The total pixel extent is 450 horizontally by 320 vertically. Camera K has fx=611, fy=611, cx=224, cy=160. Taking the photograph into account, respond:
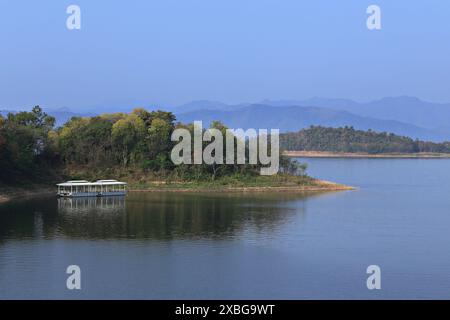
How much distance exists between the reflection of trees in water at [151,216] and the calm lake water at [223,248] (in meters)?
0.08

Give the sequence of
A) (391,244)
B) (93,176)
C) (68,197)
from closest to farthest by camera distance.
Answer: (391,244)
(68,197)
(93,176)

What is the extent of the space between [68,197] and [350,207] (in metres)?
25.1

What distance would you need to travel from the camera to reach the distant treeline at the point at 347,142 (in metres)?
177

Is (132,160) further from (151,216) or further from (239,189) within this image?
(151,216)

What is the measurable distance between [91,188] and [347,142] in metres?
127

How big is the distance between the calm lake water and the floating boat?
11.7 feet

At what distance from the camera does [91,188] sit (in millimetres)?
59844

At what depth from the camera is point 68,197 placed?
55531 mm

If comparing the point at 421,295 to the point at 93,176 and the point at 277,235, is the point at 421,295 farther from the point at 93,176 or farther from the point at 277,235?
Result: the point at 93,176

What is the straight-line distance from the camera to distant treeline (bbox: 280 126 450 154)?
580 ft

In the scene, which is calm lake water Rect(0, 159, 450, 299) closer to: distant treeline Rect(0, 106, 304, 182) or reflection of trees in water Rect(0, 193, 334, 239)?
reflection of trees in water Rect(0, 193, 334, 239)

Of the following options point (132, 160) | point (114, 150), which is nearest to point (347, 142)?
point (132, 160)
